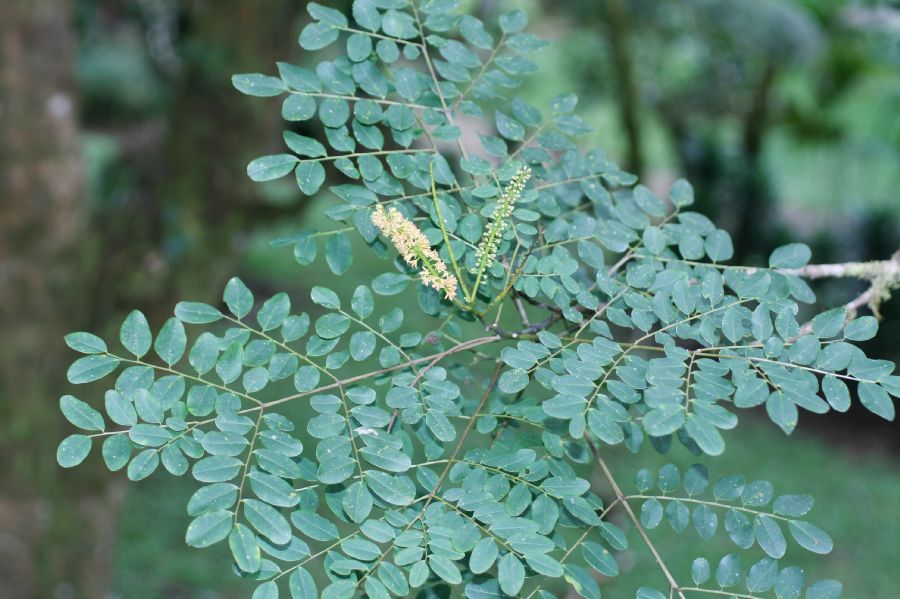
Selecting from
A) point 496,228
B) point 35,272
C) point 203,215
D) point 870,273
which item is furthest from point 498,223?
point 203,215

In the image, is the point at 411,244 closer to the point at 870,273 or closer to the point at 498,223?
A: the point at 498,223

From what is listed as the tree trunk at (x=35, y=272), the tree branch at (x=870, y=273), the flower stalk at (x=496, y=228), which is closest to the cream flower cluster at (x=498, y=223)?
the flower stalk at (x=496, y=228)

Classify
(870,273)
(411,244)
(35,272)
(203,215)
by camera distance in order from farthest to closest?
1. (203,215)
2. (35,272)
3. (870,273)
4. (411,244)

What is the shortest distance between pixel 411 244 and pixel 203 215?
1.58m

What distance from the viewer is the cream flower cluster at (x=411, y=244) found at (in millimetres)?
791

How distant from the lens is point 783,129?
632 centimetres

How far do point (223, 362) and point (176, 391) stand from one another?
0.05m

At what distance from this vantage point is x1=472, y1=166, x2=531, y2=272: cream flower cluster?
818mm

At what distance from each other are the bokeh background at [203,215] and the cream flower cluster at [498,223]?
1236 mm

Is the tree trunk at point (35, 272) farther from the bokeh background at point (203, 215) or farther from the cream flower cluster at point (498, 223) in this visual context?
the cream flower cluster at point (498, 223)

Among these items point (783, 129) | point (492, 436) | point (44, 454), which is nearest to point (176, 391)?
point (492, 436)

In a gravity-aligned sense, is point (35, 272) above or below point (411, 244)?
below

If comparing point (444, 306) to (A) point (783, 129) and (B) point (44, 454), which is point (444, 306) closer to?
(B) point (44, 454)

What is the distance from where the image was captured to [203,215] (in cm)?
225
